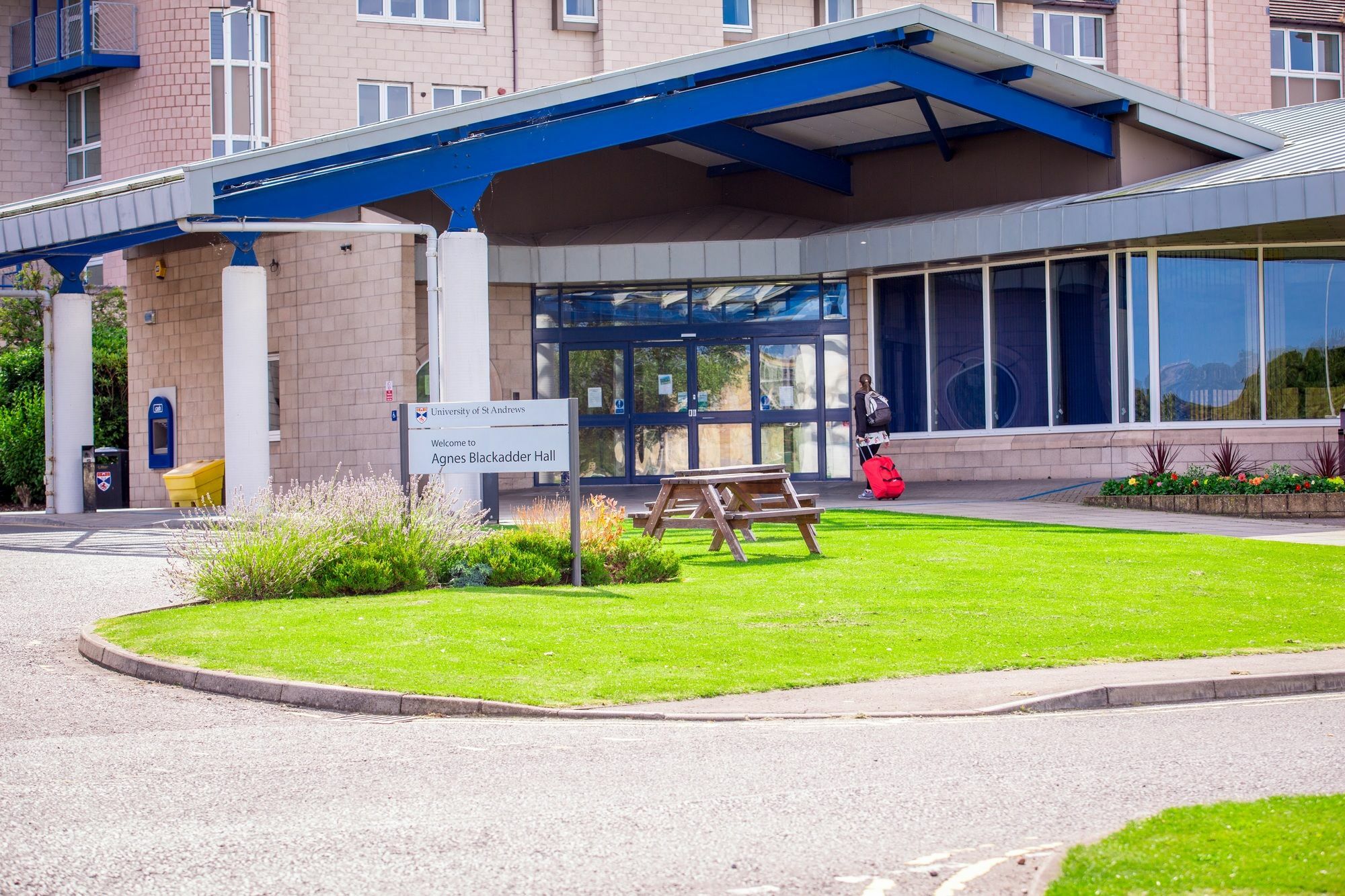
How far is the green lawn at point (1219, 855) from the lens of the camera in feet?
14.6

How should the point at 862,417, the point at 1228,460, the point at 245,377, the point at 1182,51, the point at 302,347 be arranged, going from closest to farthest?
the point at 1228,460, the point at 245,377, the point at 862,417, the point at 302,347, the point at 1182,51

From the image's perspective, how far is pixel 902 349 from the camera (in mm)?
25500

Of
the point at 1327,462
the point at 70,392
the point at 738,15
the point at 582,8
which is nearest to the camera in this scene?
the point at 1327,462

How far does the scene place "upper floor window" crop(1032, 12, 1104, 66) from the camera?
46812mm

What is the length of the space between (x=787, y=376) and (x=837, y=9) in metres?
18.3

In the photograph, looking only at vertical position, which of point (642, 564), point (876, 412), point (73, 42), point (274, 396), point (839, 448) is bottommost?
point (642, 564)

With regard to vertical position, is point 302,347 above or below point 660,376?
above

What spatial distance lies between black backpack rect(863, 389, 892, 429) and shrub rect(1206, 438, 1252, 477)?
4604mm

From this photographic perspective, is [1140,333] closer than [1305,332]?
No

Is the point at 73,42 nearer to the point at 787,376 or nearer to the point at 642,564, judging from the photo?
the point at 787,376

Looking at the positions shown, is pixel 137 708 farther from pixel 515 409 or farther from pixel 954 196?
pixel 954 196

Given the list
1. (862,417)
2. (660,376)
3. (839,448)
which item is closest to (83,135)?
(660,376)

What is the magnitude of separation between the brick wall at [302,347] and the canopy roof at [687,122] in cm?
280

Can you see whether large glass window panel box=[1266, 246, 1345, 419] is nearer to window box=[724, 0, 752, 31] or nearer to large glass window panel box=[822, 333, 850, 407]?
large glass window panel box=[822, 333, 850, 407]
